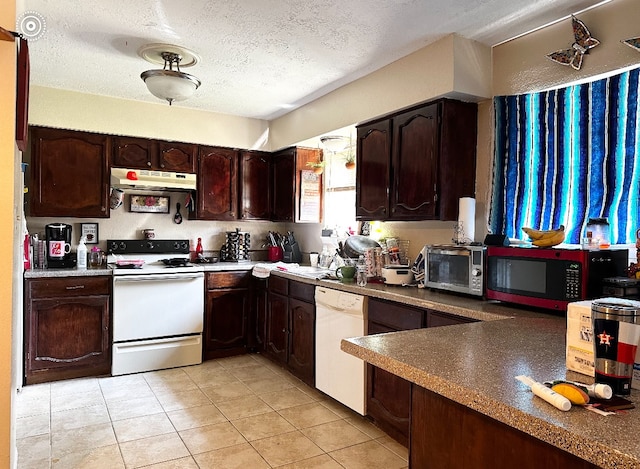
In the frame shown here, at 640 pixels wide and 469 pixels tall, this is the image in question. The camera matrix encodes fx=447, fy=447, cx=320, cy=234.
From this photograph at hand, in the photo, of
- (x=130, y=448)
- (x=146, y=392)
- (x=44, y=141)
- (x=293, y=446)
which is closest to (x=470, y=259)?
(x=293, y=446)

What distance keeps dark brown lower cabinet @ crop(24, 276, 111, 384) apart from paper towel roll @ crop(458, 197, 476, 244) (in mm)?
2847

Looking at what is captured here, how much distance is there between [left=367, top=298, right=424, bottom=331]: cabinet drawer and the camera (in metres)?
2.51

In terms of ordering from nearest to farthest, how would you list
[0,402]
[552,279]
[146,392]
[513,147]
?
[0,402], [552,279], [513,147], [146,392]

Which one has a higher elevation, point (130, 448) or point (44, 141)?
point (44, 141)

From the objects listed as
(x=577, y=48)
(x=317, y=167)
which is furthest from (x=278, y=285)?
(x=577, y=48)

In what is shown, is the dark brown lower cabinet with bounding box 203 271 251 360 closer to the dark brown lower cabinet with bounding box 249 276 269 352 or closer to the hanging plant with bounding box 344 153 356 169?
the dark brown lower cabinet with bounding box 249 276 269 352

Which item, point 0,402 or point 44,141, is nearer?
point 0,402

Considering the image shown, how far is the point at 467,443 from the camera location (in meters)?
1.23

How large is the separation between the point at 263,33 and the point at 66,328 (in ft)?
9.05

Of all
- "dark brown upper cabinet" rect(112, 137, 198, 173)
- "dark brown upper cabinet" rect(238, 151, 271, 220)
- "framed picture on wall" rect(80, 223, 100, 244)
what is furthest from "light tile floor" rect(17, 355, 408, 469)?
"dark brown upper cabinet" rect(112, 137, 198, 173)

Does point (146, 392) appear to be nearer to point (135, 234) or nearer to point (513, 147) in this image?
point (135, 234)

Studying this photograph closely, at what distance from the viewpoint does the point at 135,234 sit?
4402 millimetres

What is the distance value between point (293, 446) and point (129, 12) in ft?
8.66

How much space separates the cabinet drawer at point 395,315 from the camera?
2.51 m
